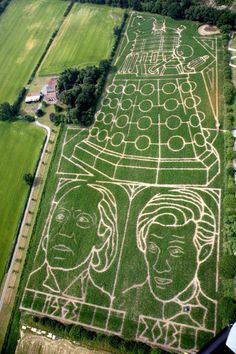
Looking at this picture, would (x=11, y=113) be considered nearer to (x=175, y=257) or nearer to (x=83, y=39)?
(x=83, y=39)

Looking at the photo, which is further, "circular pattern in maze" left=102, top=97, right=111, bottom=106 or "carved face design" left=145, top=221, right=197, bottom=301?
"circular pattern in maze" left=102, top=97, right=111, bottom=106

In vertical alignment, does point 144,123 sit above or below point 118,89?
below

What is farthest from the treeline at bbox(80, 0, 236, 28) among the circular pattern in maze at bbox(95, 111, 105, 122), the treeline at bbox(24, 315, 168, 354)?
Answer: the treeline at bbox(24, 315, 168, 354)

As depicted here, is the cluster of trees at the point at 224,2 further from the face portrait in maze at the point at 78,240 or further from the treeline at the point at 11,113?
the face portrait in maze at the point at 78,240

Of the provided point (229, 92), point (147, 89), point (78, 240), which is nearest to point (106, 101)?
point (147, 89)

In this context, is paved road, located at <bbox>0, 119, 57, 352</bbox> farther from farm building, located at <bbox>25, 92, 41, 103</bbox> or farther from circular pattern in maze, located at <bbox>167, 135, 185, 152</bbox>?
circular pattern in maze, located at <bbox>167, 135, 185, 152</bbox>
